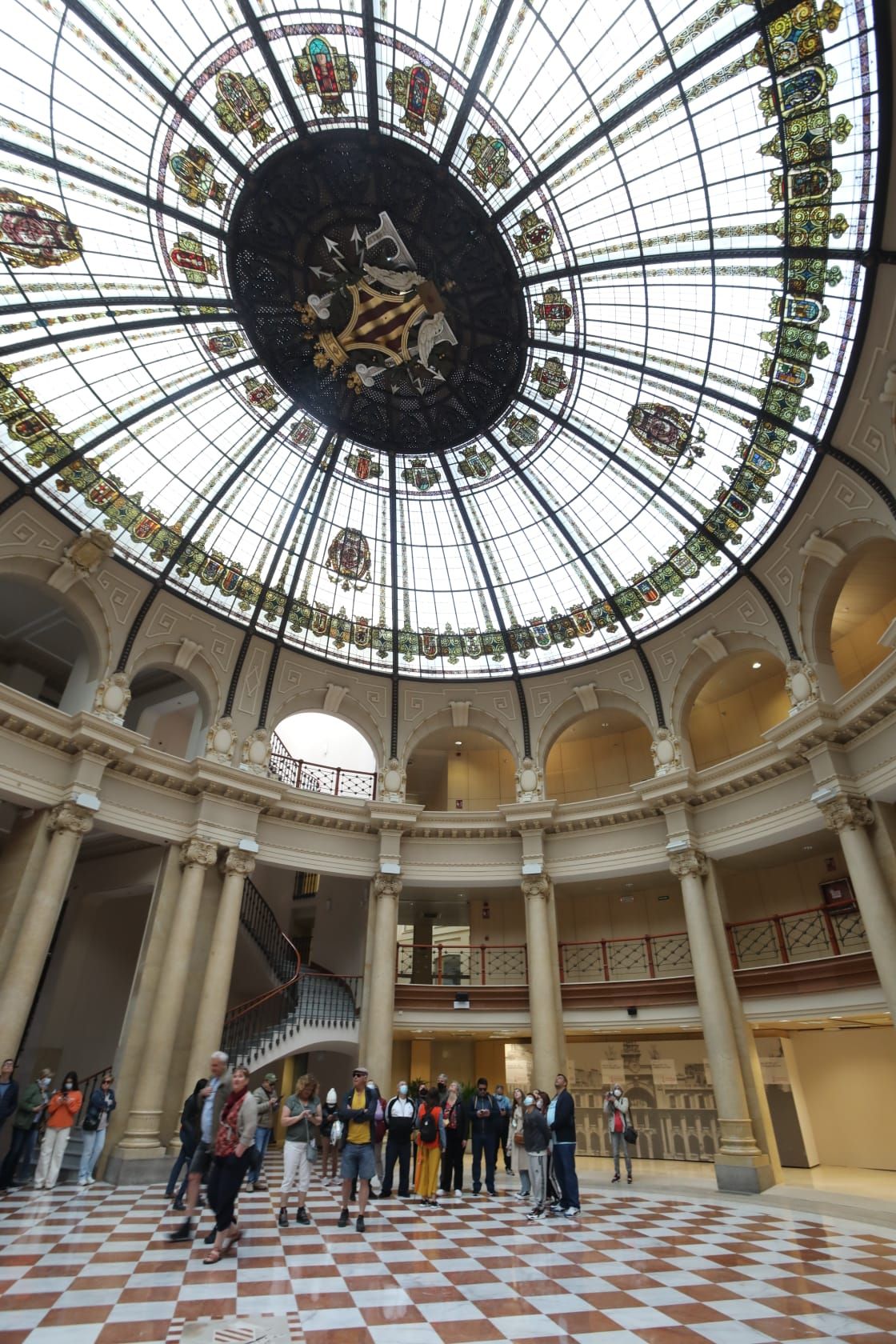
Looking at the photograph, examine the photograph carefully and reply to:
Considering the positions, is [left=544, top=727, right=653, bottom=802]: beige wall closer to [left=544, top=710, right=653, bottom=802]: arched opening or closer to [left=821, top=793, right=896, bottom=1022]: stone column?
[left=544, top=710, right=653, bottom=802]: arched opening

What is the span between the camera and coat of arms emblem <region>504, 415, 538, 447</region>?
17125 millimetres

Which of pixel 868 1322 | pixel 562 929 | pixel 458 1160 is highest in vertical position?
pixel 562 929

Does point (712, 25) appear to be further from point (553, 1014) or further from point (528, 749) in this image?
point (553, 1014)

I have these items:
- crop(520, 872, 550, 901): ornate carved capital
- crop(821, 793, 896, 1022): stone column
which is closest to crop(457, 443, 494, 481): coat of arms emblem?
crop(520, 872, 550, 901): ornate carved capital

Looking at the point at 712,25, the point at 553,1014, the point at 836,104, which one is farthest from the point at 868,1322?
the point at 712,25

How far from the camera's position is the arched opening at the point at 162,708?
72.5 ft

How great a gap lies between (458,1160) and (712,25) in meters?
18.6

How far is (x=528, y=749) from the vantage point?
21.1 m

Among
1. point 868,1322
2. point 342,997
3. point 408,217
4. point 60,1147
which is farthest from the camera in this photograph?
point 342,997

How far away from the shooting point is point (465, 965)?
2417 centimetres

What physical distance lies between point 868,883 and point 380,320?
15341mm

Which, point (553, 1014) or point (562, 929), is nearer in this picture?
point (553, 1014)

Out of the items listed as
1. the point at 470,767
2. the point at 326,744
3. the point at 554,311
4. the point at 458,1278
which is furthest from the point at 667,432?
the point at 326,744

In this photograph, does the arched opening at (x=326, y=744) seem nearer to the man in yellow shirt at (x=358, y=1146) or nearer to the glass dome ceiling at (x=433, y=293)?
the glass dome ceiling at (x=433, y=293)
